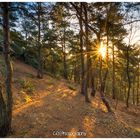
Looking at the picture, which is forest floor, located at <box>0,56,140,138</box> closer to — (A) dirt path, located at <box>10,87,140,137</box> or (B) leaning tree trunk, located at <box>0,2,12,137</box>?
(A) dirt path, located at <box>10,87,140,137</box>

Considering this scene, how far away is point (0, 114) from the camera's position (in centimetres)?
837

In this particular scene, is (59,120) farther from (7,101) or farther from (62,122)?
(7,101)

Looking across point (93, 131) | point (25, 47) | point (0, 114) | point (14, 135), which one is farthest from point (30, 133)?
point (25, 47)

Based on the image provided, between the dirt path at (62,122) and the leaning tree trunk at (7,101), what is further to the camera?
the dirt path at (62,122)

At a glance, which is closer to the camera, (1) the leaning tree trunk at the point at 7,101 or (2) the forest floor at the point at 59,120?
(1) the leaning tree trunk at the point at 7,101

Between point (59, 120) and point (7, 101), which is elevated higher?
point (7, 101)

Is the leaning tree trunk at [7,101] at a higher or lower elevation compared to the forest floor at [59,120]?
higher

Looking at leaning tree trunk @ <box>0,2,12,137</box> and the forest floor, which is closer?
leaning tree trunk @ <box>0,2,12,137</box>

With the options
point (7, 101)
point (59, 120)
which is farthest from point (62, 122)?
point (7, 101)

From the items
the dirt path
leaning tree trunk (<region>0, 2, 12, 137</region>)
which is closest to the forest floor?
the dirt path

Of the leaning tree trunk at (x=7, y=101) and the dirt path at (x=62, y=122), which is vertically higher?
the leaning tree trunk at (x=7, y=101)

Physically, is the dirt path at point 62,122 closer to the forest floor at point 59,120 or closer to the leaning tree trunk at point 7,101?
the forest floor at point 59,120

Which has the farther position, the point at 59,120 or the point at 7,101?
the point at 59,120

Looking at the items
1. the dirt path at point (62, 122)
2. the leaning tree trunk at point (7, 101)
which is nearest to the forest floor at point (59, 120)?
the dirt path at point (62, 122)
